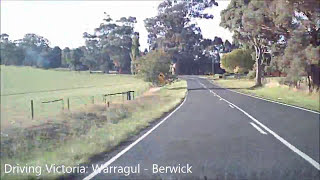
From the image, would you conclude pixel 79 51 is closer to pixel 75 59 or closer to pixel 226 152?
pixel 75 59

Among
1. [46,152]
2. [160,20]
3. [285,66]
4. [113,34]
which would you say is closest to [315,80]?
[285,66]

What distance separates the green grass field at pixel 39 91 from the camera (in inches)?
438

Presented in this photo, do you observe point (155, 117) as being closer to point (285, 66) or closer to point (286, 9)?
point (286, 9)

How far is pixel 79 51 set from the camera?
19.3m

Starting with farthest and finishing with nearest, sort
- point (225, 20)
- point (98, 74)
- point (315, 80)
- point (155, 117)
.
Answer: point (225, 20) → point (315, 80) → point (98, 74) → point (155, 117)

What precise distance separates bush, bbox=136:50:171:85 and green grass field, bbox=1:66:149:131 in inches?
1102

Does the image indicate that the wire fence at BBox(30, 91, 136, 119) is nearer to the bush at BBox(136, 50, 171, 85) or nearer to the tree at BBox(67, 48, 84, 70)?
the tree at BBox(67, 48, 84, 70)

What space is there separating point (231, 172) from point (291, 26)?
35.1m

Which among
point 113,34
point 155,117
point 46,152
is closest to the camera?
point 46,152

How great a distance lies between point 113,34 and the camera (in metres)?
27.0

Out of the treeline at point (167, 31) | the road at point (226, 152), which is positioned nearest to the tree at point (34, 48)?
the road at point (226, 152)

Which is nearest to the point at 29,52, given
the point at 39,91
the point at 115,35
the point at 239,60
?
the point at 39,91

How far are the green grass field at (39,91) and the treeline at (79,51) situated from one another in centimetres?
31

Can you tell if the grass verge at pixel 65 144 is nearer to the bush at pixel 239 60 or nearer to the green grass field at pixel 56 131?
the green grass field at pixel 56 131
